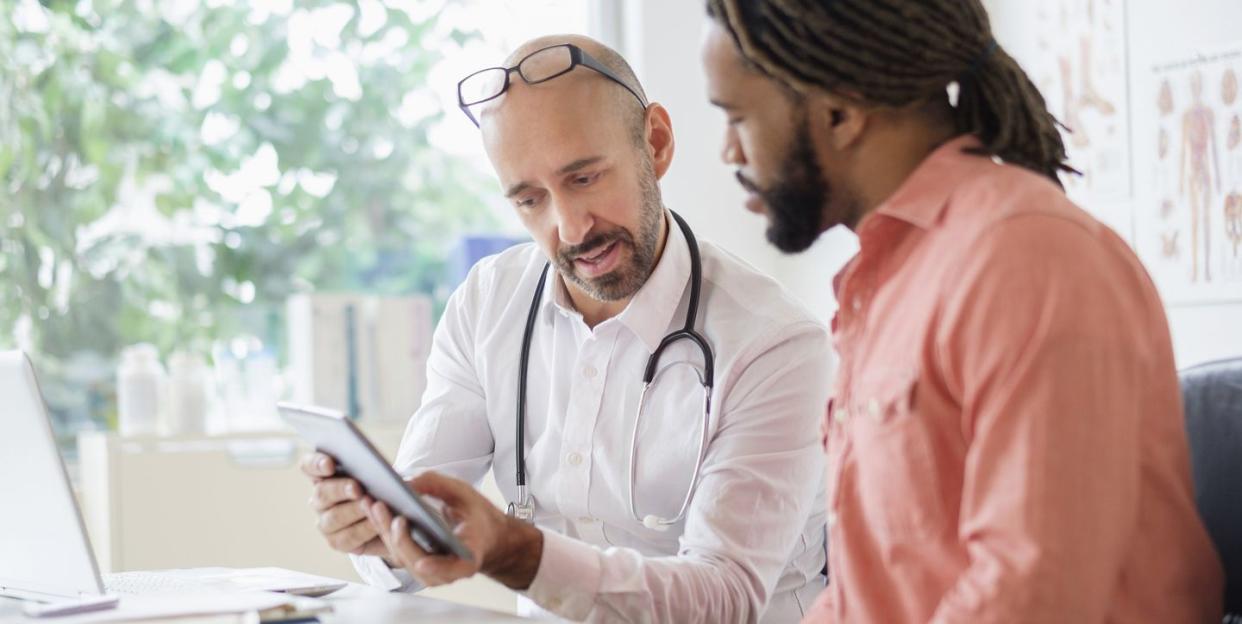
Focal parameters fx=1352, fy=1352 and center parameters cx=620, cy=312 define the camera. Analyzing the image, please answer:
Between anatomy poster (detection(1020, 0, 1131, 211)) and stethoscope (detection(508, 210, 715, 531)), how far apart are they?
2.73 feet

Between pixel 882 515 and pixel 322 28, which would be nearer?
pixel 882 515

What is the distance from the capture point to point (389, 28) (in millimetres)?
3453

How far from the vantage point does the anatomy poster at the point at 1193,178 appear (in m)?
2.08

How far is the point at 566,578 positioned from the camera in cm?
146

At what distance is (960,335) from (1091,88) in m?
1.54

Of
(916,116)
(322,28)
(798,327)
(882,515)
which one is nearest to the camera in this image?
(882,515)

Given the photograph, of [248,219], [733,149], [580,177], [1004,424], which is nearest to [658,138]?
[580,177]

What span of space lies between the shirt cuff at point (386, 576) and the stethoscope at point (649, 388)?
0.16 metres

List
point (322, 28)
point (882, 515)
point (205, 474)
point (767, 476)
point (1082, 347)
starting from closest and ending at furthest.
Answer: point (1082, 347) → point (882, 515) → point (767, 476) → point (205, 474) → point (322, 28)

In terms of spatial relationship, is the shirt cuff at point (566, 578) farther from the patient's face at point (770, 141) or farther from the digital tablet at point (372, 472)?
the patient's face at point (770, 141)

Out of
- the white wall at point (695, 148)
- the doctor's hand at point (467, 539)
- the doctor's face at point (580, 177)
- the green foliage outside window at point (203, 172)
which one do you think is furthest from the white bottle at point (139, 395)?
the doctor's hand at point (467, 539)

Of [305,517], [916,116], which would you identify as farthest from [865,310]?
[305,517]

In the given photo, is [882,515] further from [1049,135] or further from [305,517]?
[305,517]

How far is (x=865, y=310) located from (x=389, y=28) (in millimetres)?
2500
